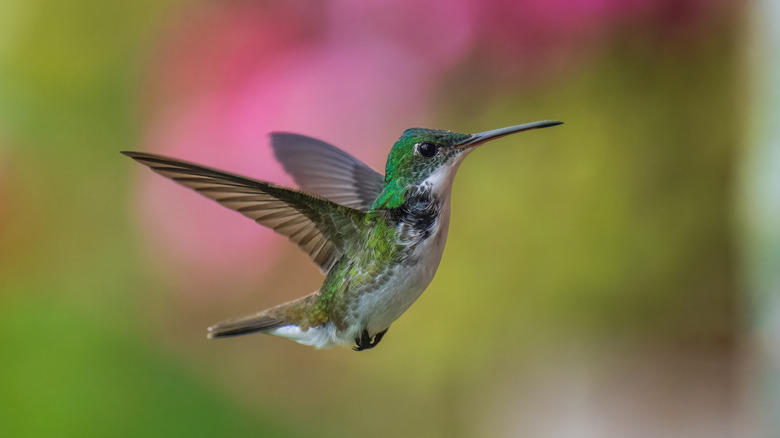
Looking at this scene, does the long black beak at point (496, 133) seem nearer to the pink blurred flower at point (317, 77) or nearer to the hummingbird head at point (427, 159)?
the hummingbird head at point (427, 159)

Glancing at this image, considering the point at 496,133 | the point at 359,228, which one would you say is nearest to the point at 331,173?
the point at 359,228

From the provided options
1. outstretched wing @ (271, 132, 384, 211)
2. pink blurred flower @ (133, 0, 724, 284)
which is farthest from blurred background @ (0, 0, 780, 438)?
outstretched wing @ (271, 132, 384, 211)

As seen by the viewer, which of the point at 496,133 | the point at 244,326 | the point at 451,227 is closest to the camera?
the point at 496,133

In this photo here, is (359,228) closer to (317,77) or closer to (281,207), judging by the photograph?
(281,207)

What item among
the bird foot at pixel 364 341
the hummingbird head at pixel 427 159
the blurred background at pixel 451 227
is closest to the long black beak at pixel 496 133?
the hummingbird head at pixel 427 159

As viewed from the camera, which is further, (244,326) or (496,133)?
(244,326)

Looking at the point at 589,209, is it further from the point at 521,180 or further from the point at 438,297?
the point at 438,297
